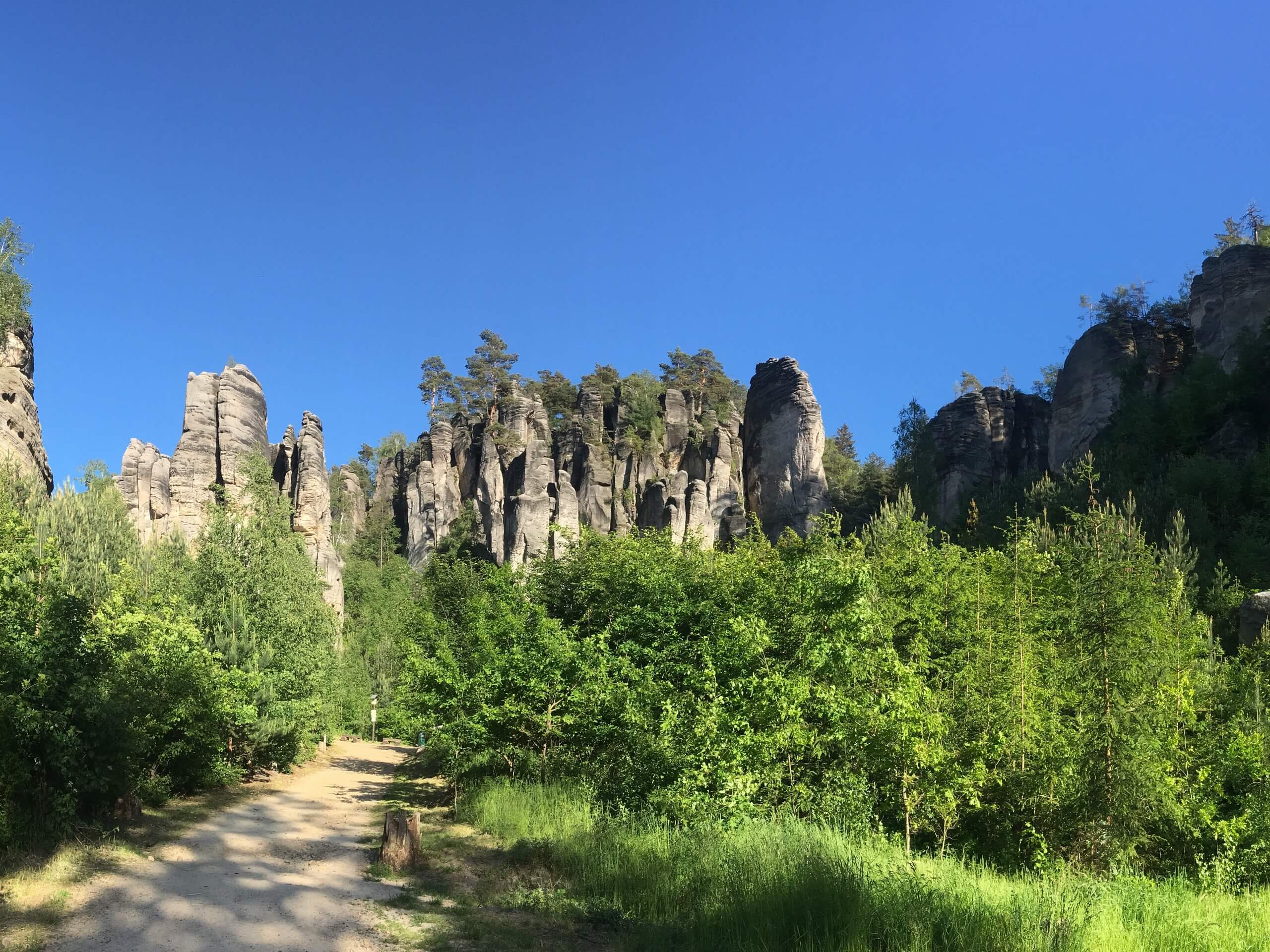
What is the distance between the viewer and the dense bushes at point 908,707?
11.1 m

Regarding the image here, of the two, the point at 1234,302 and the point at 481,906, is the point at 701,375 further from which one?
the point at 481,906

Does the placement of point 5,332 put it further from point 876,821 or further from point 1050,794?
point 1050,794

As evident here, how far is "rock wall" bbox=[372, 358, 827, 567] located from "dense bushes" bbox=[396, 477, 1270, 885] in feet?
130

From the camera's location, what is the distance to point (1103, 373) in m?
52.1

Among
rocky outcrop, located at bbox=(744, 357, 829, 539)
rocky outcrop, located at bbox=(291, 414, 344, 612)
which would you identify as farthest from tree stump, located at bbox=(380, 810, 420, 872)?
rocky outcrop, located at bbox=(744, 357, 829, 539)

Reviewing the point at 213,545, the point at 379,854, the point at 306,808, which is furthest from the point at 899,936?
the point at 213,545

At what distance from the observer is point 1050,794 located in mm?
11133

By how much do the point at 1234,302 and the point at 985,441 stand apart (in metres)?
16.5

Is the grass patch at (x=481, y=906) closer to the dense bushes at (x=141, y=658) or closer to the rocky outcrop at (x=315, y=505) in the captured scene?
the dense bushes at (x=141, y=658)

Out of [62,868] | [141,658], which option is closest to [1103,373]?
[141,658]

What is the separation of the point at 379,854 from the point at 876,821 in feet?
23.3

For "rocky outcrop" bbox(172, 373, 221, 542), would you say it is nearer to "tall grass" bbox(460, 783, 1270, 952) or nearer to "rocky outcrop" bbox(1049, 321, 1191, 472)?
"tall grass" bbox(460, 783, 1270, 952)

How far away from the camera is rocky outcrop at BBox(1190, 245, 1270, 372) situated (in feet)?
151

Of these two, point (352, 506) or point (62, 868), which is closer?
point (62, 868)
